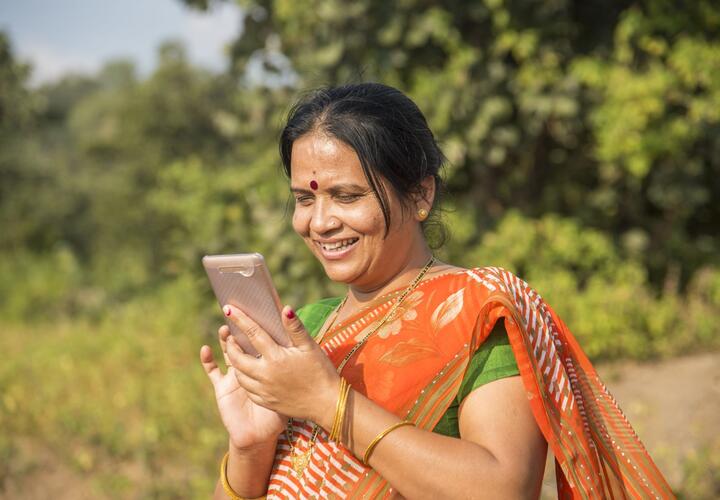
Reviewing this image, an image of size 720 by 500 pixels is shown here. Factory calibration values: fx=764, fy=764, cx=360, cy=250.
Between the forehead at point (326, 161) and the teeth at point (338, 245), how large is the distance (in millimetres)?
148

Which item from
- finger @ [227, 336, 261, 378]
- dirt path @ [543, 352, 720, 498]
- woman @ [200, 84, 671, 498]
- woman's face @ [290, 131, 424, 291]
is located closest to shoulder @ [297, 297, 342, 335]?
woman @ [200, 84, 671, 498]

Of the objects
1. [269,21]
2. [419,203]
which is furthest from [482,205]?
[419,203]

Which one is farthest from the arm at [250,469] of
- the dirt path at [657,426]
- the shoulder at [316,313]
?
the dirt path at [657,426]

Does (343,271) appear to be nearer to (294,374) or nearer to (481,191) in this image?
(294,374)

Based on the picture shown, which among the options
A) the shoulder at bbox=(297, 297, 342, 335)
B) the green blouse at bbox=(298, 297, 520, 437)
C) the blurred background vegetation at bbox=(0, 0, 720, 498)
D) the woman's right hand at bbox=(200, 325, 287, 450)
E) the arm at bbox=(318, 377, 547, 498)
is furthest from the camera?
the blurred background vegetation at bbox=(0, 0, 720, 498)

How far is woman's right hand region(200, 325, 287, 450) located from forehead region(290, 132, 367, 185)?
17.8 inches

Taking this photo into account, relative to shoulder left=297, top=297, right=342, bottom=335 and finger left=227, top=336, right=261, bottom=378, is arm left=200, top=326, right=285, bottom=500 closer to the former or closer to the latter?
finger left=227, top=336, right=261, bottom=378

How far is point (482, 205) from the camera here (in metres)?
7.91

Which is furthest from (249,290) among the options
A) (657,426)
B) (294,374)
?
(657,426)

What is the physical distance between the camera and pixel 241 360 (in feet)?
4.95

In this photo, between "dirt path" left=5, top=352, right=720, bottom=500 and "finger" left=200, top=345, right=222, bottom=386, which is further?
"dirt path" left=5, top=352, right=720, bottom=500

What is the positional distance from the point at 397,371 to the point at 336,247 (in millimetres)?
333

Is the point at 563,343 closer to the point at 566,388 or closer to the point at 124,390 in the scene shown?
the point at 566,388

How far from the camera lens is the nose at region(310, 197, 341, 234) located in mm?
1718
